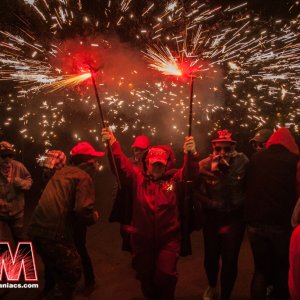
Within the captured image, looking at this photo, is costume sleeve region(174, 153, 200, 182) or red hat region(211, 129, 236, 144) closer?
costume sleeve region(174, 153, 200, 182)

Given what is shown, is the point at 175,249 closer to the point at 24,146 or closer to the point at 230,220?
the point at 230,220

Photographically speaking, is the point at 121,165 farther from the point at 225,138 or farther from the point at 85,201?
the point at 225,138

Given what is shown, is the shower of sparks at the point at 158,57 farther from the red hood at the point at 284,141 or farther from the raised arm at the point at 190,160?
the red hood at the point at 284,141

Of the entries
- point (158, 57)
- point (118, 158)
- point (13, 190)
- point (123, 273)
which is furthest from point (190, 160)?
point (158, 57)

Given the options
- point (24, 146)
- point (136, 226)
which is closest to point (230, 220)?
point (136, 226)

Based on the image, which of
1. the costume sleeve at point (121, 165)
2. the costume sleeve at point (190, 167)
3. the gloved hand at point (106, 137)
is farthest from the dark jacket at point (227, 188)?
the gloved hand at point (106, 137)

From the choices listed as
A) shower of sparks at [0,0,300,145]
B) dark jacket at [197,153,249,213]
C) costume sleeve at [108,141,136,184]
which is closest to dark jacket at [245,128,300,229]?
dark jacket at [197,153,249,213]

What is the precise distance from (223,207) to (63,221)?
1.98 metres

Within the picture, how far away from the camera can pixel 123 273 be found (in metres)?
5.60

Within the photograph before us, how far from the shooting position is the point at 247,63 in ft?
29.7

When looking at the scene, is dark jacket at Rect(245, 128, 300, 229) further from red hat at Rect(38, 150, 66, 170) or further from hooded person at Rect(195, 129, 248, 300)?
red hat at Rect(38, 150, 66, 170)

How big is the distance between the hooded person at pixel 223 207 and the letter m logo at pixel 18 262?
8.52ft

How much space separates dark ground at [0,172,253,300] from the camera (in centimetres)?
483

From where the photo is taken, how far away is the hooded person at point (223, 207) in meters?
4.36
